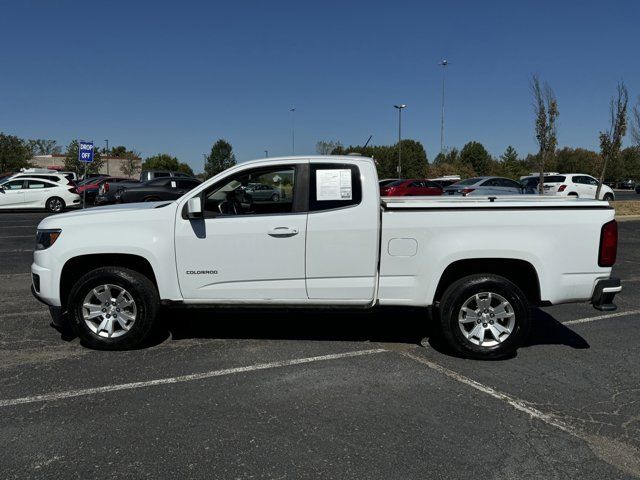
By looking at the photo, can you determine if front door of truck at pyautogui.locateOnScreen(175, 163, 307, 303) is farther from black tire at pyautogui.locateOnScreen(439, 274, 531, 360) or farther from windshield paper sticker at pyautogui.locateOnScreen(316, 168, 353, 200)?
black tire at pyautogui.locateOnScreen(439, 274, 531, 360)

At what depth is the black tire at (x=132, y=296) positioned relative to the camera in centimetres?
475

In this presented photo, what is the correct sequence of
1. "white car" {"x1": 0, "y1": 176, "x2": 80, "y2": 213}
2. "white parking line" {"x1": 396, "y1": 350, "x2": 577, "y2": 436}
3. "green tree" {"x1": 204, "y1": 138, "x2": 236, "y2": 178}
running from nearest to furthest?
1. "white parking line" {"x1": 396, "y1": 350, "x2": 577, "y2": 436}
2. "white car" {"x1": 0, "y1": 176, "x2": 80, "y2": 213}
3. "green tree" {"x1": 204, "y1": 138, "x2": 236, "y2": 178}

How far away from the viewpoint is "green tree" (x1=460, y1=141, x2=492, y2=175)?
71.9 m

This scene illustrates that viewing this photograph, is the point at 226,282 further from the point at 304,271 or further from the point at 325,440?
the point at 325,440

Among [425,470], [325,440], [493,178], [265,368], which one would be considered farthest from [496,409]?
[493,178]

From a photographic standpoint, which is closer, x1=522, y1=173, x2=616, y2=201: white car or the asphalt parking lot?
the asphalt parking lot

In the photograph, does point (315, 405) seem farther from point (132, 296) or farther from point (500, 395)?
point (132, 296)

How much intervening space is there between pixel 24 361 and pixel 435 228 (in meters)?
3.88

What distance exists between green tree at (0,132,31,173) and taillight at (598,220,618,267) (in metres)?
66.4

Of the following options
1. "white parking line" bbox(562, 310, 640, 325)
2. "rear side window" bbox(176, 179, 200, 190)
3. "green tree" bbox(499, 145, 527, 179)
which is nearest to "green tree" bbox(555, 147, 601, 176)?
"green tree" bbox(499, 145, 527, 179)

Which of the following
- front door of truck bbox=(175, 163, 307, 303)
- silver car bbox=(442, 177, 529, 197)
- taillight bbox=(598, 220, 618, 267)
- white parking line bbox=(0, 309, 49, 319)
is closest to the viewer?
taillight bbox=(598, 220, 618, 267)

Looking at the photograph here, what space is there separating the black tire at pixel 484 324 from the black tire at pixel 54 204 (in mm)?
21031

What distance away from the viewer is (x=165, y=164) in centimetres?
9394

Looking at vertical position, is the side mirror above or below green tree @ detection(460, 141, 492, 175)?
below
